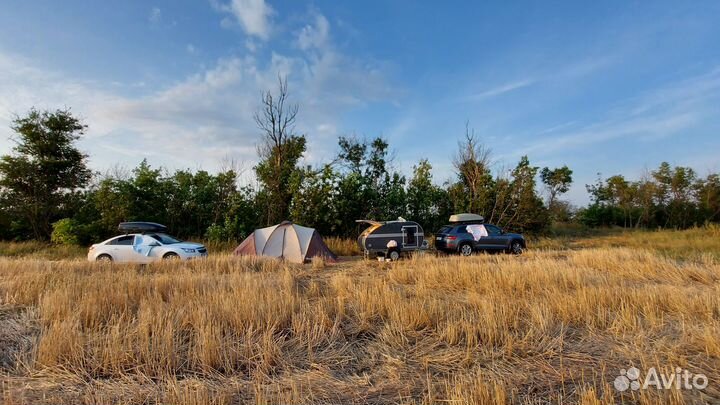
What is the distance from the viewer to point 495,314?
4.71 m

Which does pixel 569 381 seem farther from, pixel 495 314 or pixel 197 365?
pixel 197 365

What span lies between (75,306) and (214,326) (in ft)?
8.40

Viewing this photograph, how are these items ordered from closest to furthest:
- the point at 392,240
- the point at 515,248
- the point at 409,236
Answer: the point at 392,240
the point at 409,236
the point at 515,248

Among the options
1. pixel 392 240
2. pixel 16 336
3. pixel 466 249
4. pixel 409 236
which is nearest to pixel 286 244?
pixel 392 240

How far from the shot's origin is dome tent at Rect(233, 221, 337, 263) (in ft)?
45.3

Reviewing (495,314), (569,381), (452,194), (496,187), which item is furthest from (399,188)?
(569,381)

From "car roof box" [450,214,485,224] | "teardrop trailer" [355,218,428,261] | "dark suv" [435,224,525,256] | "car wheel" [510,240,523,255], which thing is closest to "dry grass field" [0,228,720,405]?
"teardrop trailer" [355,218,428,261]

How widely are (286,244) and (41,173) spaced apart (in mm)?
15282

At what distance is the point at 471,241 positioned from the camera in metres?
15.2

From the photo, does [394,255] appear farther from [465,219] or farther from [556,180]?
[556,180]

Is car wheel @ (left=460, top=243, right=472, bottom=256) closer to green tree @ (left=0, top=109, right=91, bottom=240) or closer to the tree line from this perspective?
the tree line

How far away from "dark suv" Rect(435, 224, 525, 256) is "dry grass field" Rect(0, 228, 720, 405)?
8.51 metres

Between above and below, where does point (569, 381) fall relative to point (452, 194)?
below

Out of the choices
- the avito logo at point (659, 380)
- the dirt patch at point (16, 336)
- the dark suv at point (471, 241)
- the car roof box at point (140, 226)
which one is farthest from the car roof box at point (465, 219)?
the dirt patch at point (16, 336)
